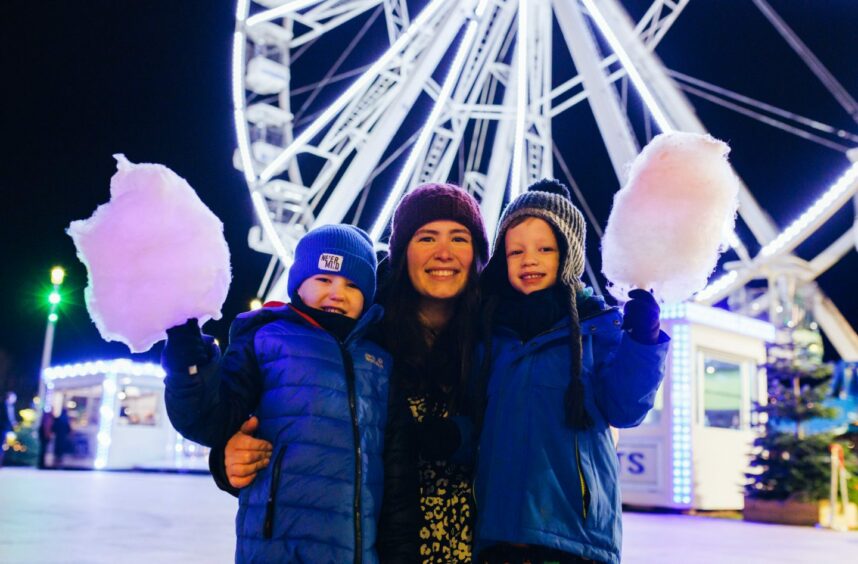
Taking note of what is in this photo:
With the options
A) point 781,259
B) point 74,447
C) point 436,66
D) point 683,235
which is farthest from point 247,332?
point 74,447

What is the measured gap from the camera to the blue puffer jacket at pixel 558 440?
5.93 ft

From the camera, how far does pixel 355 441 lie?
185 centimetres

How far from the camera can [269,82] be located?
10.7 meters

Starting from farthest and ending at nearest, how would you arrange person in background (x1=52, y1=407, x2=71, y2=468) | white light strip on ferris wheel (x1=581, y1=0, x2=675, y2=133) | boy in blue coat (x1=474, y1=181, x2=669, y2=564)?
1. person in background (x1=52, y1=407, x2=71, y2=468)
2. white light strip on ferris wheel (x1=581, y1=0, x2=675, y2=133)
3. boy in blue coat (x1=474, y1=181, x2=669, y2=564)

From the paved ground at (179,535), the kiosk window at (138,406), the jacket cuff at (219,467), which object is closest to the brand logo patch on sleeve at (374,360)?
the jacket cuff at (219,467)

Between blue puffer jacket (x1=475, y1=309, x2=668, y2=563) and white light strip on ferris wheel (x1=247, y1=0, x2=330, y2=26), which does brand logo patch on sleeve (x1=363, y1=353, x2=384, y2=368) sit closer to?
blue puffer jacket (x1=475, y1=309, x2=668, y2=563)

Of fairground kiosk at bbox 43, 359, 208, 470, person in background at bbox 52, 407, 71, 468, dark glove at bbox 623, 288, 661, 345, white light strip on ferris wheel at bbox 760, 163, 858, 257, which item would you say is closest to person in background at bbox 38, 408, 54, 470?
person in background at bbox 52, 407, 71, 468

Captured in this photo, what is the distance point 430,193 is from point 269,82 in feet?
29.3

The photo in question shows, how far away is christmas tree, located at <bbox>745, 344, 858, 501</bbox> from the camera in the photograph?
8781 millimetres

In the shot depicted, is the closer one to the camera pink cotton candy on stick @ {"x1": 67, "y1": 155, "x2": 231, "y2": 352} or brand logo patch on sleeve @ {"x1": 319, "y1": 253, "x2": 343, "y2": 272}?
pink cotton candy on stick @ {"x1": 67, "y1": 155, "x2": 231, "y2": 352}

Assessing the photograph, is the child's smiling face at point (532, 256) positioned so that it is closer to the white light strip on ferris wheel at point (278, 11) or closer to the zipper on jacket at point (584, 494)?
the zipper on jacket at point (584, 494)

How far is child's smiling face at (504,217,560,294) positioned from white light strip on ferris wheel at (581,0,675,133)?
7.22 m

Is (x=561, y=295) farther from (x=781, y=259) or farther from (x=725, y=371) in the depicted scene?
(x=781, y=259)

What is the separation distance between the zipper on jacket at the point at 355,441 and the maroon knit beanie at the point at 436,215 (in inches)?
20.1
